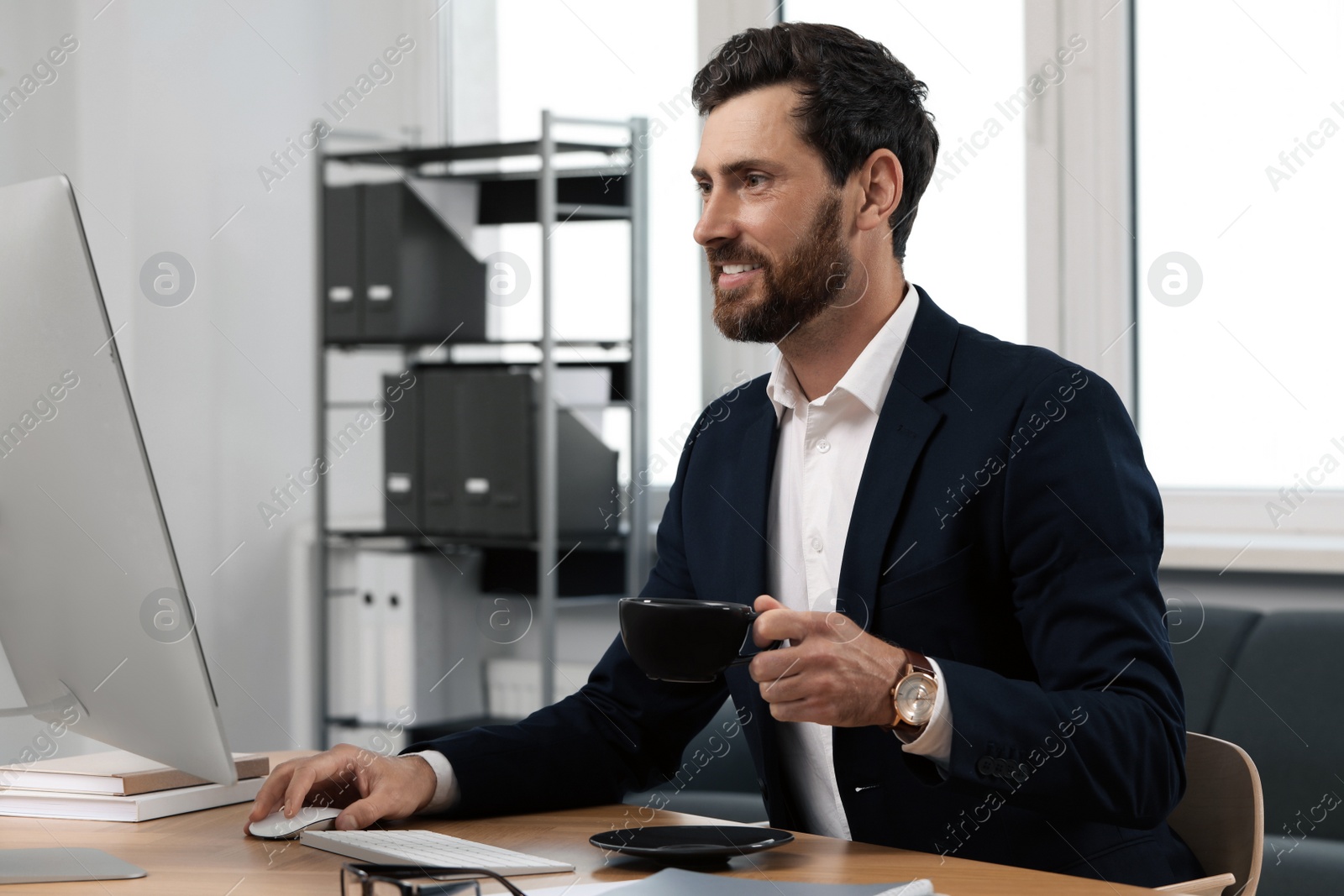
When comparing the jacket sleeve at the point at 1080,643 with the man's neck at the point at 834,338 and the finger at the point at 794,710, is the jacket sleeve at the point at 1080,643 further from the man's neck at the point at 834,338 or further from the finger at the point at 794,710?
the man's neck at the point at 834,338

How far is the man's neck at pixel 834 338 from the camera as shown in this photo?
155cm

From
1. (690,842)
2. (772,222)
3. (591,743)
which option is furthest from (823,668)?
(772,222)

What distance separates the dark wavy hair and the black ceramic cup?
74cm

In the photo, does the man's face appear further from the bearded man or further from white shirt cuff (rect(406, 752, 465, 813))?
white shirt cuff (rect(406, 752, 465, 813))

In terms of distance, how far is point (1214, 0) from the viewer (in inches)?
111

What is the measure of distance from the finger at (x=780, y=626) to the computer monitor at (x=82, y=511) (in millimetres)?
408

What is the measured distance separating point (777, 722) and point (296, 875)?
58 centimetres

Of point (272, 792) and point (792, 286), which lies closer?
point (272, 792)

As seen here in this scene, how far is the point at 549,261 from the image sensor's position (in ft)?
10.7

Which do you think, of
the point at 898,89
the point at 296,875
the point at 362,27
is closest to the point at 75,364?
the point at 296,875

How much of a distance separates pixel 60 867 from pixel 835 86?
111cm

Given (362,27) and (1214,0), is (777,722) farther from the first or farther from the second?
(362,27)

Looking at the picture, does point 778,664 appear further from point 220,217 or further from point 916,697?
point 220,217

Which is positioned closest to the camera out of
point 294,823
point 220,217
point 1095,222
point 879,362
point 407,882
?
point 407,882
